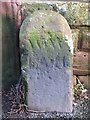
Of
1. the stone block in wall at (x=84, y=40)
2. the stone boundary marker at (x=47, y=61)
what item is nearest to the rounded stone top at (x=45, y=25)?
the stone boundary marker at (x=47, y=61)

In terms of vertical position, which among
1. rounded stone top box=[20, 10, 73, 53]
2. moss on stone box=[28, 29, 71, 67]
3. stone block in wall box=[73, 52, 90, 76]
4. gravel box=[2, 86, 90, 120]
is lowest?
gravel box=[2, 86, 90, 120]

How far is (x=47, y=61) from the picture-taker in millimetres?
1954

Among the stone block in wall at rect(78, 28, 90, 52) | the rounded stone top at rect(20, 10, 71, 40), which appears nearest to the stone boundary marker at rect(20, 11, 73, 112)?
the rounded stone top at rect(20, 10, 71, 40)

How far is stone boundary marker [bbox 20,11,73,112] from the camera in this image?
1.94 metres

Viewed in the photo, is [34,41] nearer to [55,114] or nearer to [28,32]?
[28,32]

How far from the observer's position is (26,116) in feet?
6.52

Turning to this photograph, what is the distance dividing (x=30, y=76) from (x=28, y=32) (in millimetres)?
210

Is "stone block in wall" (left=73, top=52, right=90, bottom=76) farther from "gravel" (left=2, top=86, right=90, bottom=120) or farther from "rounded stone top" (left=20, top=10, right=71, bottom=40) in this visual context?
"rounded stone top" (left=20, top=10, right=71, bottom=40)

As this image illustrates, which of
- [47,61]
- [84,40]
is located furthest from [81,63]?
[47,61]

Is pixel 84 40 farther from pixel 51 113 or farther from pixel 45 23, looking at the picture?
pixel 51 113

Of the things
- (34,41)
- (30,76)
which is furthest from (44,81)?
(34,41)

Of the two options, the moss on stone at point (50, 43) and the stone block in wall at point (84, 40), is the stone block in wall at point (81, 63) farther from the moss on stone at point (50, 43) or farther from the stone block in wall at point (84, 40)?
the moss on stone at point (50, 43)

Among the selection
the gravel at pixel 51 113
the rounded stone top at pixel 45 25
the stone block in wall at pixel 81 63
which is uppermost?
the rounded stone top at pixel 45 25

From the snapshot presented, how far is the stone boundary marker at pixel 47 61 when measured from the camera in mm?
1940
